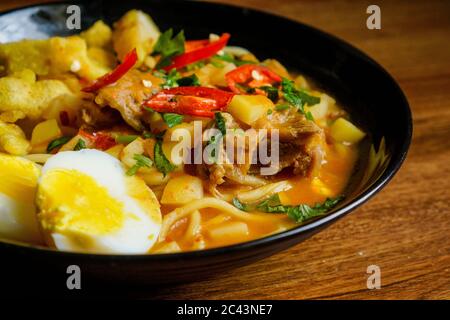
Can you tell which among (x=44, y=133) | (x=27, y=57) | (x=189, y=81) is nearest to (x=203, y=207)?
(x=189, y=81)

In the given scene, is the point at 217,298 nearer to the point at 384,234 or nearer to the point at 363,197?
the point at 363,197

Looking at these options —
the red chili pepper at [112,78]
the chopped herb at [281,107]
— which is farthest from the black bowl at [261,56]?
the red chili pepper at [112,78]

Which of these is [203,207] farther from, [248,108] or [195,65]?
[195,65]

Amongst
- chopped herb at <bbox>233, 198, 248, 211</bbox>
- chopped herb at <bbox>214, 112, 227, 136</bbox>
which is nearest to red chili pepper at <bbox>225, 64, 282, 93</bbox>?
chopped herb at <bbox>214, 112, 227, 136</bbox>

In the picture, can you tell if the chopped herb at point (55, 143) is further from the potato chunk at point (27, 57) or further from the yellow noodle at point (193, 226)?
the yellow noodle at point (193, 226)

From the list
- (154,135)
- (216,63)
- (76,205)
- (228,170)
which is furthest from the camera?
(216,63)
